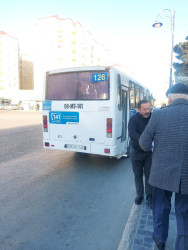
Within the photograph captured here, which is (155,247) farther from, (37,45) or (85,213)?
(37,45)

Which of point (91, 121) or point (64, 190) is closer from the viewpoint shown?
point (64, 190)

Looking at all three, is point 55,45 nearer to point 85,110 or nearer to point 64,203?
point 85,110

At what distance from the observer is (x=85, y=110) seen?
19.6 ft

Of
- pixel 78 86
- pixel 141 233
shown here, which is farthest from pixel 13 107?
pixel 141 233

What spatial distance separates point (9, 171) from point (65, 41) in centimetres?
6906

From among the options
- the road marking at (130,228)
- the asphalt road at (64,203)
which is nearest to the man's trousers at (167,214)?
the road marking at (130,228)

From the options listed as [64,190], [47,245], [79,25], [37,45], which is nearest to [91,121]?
[64,190]

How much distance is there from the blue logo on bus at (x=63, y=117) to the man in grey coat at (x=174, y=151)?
12.8 feet

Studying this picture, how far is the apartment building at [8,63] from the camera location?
69.1 meters

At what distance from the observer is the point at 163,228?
255 centimetres

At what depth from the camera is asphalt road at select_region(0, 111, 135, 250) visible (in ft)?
9.30

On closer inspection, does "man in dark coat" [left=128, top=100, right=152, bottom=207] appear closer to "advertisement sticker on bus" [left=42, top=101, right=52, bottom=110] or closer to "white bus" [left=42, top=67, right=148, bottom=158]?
"white bus" [left=42, top=67, right=148, bottom=158]

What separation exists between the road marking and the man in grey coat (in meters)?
0.72

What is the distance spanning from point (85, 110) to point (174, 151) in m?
4.02
